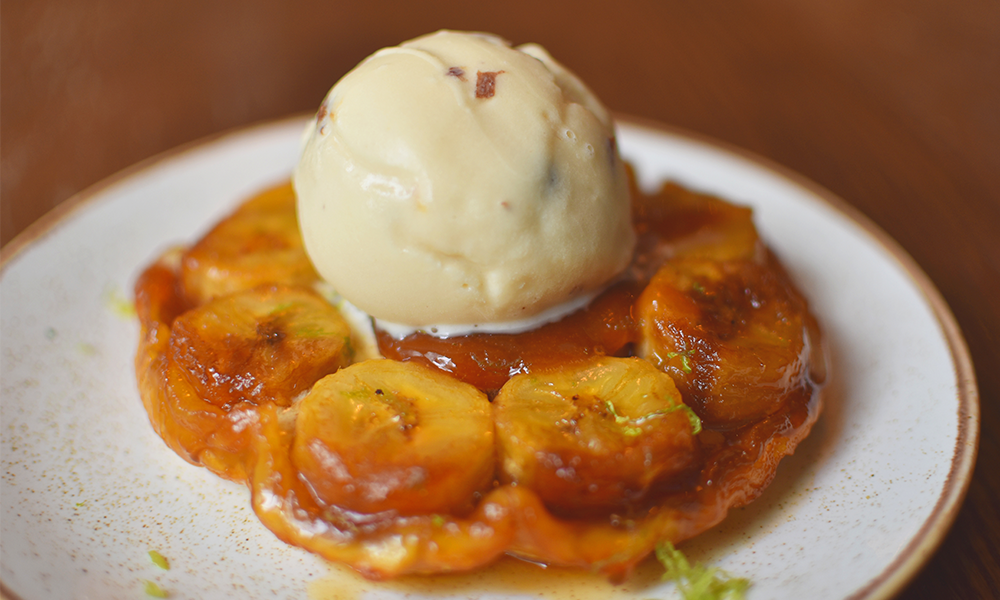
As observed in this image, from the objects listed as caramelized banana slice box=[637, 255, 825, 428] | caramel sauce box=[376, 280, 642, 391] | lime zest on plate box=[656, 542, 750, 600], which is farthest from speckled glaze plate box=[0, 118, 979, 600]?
caramel sauce box=[376, 280, 642, 391]

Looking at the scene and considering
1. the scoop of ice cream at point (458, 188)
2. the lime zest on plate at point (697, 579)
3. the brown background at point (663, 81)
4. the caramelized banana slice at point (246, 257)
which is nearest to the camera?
the lime zest on plate at point (697, 579)

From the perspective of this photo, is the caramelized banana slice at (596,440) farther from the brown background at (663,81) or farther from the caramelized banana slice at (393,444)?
the brown background at (663,81)

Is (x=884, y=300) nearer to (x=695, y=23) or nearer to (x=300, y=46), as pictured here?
(x=695, y=23)

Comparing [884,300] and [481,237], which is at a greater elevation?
[481,237]

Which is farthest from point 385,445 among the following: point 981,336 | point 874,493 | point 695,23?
point 695,23

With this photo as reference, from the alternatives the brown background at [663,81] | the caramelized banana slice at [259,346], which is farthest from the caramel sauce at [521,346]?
the brown background at [663,81]

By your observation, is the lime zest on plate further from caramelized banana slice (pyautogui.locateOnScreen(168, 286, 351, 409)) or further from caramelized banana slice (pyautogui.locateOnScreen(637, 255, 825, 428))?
caramelized banana slice (pyautogui.locateOnScreen(168, 286, 351, 409))
